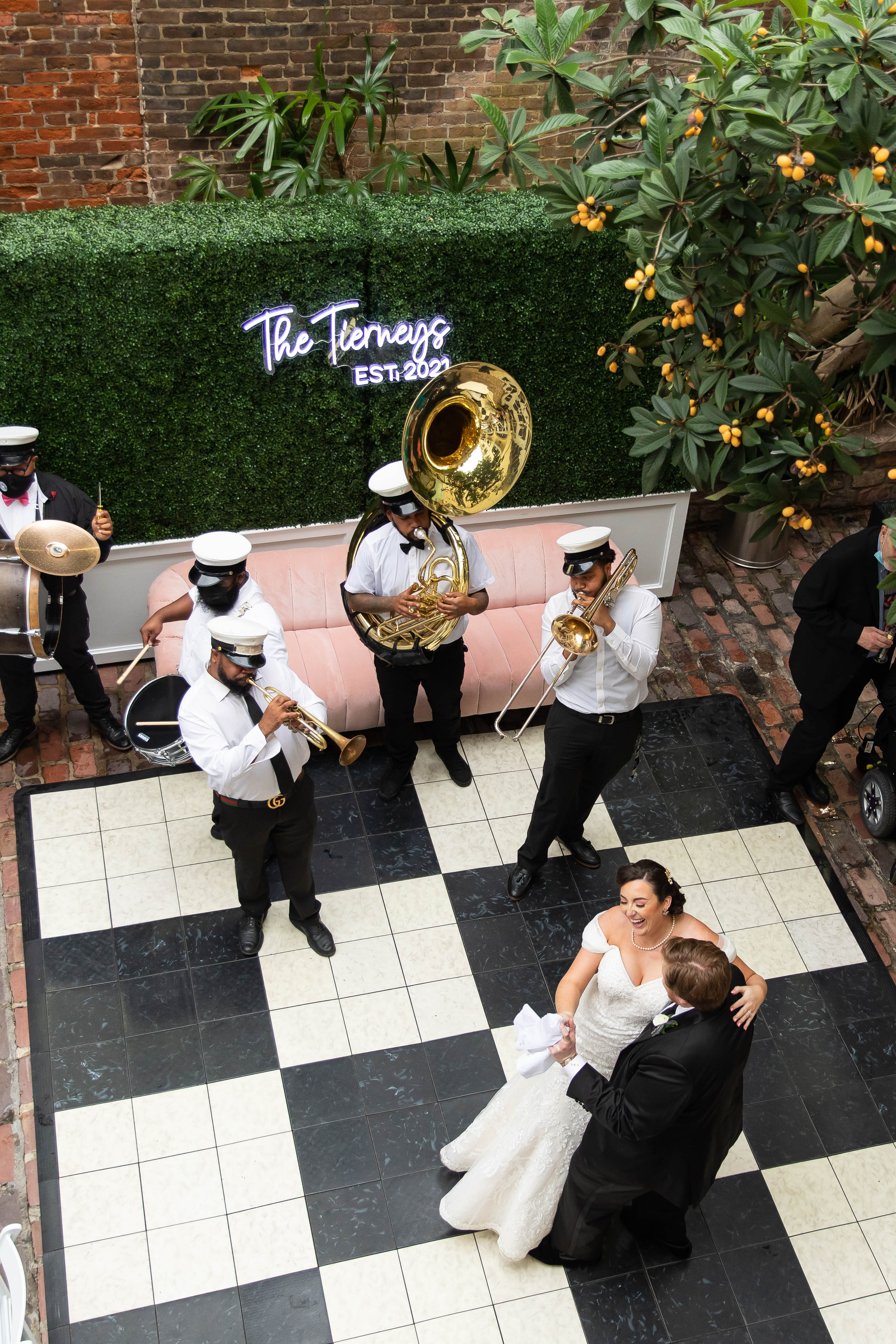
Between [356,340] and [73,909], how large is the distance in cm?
320

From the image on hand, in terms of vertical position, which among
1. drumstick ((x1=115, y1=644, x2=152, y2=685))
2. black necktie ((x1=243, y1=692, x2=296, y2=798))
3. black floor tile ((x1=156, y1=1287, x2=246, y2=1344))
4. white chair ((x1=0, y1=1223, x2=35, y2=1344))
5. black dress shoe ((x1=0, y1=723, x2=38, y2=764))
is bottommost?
black floor tile ((x1=156, y1=1287, x2=246, y2=1344))

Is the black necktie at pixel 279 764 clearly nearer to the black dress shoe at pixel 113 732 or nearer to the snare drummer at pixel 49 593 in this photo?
the snare drummer at pixel 49 593

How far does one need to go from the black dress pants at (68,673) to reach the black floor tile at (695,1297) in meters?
3.74

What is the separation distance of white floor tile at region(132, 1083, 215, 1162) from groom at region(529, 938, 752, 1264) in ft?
4.88

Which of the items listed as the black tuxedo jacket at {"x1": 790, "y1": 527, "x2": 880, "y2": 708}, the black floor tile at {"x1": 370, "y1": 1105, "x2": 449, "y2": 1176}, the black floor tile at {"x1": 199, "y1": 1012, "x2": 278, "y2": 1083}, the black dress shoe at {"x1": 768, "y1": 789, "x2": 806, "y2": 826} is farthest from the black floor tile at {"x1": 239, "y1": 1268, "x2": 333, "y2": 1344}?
the black tuxedo jacket at {"x1": 790, "y1": 527, "x2": 880, "y2": 708}

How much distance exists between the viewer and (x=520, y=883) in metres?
5.43

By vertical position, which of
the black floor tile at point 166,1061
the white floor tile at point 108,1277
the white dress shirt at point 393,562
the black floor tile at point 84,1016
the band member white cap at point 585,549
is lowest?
→ the white floor tile at point 108,1277

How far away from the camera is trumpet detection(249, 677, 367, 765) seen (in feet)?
14.1

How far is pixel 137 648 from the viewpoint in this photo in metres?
6.70

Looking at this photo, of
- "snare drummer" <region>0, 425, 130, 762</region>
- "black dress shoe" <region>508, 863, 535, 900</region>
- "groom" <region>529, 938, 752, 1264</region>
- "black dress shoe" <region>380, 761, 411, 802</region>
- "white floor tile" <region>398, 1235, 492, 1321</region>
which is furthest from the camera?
"black dress shoe" <region>380, 761, 411, 802</region>

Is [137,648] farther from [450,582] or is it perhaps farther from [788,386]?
[788,386]

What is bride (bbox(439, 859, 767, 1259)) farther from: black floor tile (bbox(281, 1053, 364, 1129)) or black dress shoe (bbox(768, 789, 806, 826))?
black dress shoe (bbox(768, 789, 806, 826))

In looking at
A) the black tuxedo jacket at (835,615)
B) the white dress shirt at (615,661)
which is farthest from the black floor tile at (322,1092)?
the black tuxedo jacket at (835,615)

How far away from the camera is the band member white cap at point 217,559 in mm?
4746
